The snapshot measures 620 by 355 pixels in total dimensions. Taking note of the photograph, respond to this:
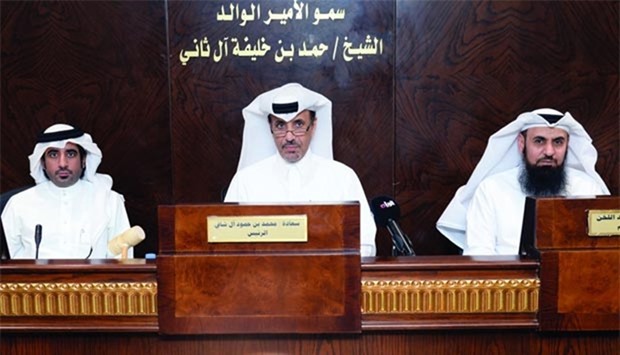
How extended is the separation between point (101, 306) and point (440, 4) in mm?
2761

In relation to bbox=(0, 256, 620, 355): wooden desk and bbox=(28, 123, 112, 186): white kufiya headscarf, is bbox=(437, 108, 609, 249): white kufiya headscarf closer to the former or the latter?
bbox=(0, 256, 620, 355): wooden desk

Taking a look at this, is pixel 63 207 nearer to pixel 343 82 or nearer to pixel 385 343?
pixel 343 82

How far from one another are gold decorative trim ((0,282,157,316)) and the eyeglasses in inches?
56.5

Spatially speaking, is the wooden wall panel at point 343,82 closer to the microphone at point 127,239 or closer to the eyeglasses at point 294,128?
the eyeglasses at point 294,128

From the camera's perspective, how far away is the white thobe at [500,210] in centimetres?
243

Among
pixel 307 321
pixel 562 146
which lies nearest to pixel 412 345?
pixel 307 321

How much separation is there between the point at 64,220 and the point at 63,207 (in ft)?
0.27

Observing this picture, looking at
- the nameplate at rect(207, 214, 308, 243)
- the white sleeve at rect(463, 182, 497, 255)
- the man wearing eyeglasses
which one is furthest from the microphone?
the white sleeve at rect(463, 182, 497, 255)

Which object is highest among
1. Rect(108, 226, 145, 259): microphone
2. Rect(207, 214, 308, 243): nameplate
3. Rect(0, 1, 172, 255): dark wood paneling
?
Rect(0, 1, 172, 255): dark wood paneling

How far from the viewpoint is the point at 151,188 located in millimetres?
3566

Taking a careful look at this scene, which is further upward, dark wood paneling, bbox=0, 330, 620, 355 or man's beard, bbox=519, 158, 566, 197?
man's beard, bbox=519, 158, 566, 197

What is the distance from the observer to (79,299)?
1374 mm

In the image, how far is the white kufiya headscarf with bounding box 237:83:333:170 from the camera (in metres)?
2.64

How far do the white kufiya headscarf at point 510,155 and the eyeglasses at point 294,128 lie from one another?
817 mm
